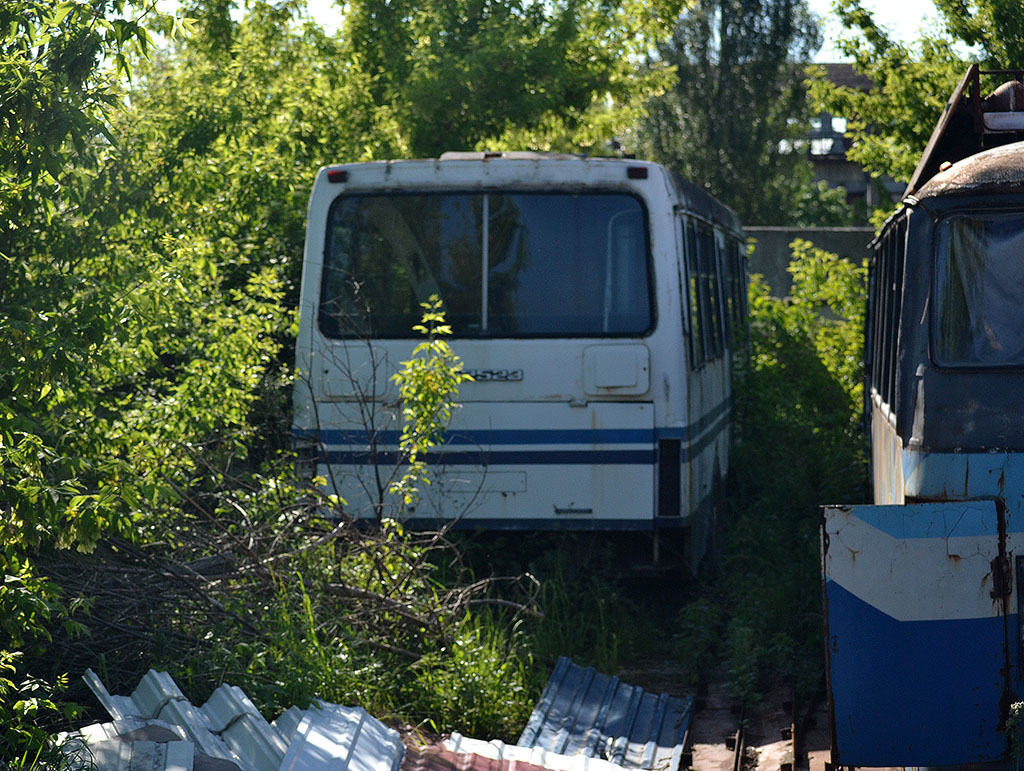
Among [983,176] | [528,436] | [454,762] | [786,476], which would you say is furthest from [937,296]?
[786,476]

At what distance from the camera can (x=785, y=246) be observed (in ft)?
74.3

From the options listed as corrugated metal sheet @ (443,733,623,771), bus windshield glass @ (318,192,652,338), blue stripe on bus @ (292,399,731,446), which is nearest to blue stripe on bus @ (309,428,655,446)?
blue stripe on bus @ (292,399,731,446)

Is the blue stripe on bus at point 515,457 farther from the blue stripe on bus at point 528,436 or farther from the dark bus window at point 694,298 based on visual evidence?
the dark bus window at point 694,298

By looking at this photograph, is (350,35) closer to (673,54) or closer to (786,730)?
(786,730)

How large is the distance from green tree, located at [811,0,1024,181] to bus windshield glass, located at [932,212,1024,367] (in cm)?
828

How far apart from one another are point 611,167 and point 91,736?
4.60 meters

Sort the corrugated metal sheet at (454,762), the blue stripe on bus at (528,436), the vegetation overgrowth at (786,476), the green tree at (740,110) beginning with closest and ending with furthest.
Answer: the corrugated metal sheet at (454,762) < the vegetation overgrowth at (786,476) < the blue stripe on bus at (528,436) < the green tree at (740,110)

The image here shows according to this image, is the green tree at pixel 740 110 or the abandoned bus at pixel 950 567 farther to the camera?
the green tree at pixel 740 110

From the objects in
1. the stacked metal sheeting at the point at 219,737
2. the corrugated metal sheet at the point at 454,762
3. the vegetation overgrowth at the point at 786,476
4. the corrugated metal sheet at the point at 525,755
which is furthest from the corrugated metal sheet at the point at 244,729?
the vegetation overgrowth at the point at 786,476

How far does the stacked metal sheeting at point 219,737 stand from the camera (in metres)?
4.78

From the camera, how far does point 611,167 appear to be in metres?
8.03

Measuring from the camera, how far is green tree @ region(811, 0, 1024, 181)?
12.9 metres

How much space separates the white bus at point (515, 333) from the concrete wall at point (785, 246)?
14.6 meters

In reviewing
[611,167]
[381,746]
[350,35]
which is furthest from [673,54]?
[381,746]
